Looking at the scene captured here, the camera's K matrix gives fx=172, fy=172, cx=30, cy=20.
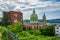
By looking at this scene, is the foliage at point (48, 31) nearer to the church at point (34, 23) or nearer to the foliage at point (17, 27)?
the church at point (34, 23)

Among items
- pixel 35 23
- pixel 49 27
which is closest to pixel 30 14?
pixel 35 23

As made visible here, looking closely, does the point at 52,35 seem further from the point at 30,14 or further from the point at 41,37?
the point at 30,14

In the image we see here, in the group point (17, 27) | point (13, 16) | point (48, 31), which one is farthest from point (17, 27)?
point (48, 31)

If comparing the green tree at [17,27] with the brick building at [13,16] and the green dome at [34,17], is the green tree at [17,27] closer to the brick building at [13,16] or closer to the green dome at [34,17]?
the brick building at [13,16]

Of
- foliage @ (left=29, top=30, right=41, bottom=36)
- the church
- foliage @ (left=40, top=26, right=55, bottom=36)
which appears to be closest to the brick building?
the church

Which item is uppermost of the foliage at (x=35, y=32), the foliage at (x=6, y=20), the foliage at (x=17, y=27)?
the foliage at (x=6, y=20)

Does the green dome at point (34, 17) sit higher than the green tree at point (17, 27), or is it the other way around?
the green dome at point (34, 17)

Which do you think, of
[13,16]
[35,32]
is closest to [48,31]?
[35,32]

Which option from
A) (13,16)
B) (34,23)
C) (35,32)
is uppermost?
(13,16)

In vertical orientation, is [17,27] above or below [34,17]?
below

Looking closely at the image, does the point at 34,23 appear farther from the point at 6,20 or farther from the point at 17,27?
the point at 6,20

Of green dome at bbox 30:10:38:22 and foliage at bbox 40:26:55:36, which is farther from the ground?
green dome at bbox 30:10:38:22

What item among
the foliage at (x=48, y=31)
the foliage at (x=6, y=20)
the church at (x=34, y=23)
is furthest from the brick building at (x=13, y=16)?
the foliage at (x=48, y=31)

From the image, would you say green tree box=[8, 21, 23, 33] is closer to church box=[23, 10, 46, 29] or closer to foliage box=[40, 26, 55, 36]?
church box=[23, 10, 46, 29]
